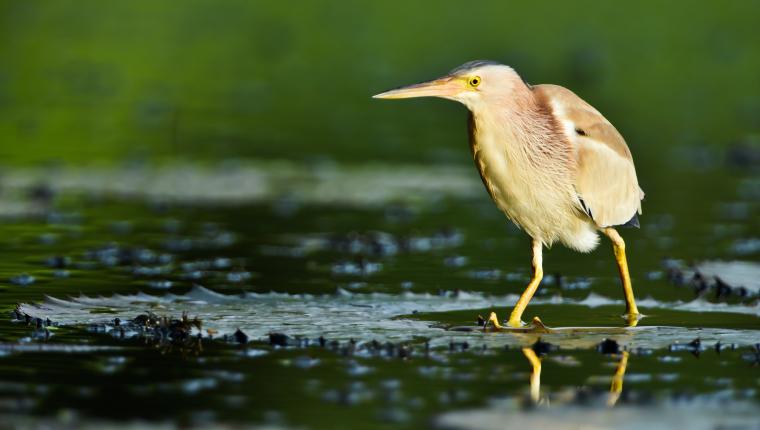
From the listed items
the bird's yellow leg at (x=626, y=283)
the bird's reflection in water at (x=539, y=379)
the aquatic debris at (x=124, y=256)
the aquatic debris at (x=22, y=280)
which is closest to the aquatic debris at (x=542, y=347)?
the bird's reflection in water at (x=539, y=379)

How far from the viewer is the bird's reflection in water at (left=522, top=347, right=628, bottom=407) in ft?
22.9

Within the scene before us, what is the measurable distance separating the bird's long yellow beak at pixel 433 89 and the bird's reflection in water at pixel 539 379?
1735mm

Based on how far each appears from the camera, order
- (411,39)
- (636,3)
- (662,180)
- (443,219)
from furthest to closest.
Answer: (636,3) < (411,39) < (662,180) < (443,219)

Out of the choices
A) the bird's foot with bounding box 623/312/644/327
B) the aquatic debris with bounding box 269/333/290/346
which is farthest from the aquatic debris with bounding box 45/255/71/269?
the bird's foot with bounding box 623/312/644/327

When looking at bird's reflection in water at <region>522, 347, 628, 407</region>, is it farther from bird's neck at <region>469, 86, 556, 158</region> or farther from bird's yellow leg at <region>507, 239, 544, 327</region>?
bird's neck at <region>469, 86, 556, 158</region>

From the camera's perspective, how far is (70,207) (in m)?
14.5

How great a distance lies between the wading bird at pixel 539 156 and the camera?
9.11 meters

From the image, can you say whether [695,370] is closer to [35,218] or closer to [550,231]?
[550,231]

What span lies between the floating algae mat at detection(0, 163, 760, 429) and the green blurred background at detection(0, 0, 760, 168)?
3.35m

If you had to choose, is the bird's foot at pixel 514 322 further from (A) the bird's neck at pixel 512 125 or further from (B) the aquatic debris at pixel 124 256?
(B) the aquatic debris at pixel 124 256

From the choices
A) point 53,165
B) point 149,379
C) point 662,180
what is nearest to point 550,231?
point 149,379

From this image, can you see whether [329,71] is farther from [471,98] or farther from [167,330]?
[167,330]

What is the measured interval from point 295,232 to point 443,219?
5.48 ft

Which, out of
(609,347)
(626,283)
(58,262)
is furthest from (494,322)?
(58,262)
